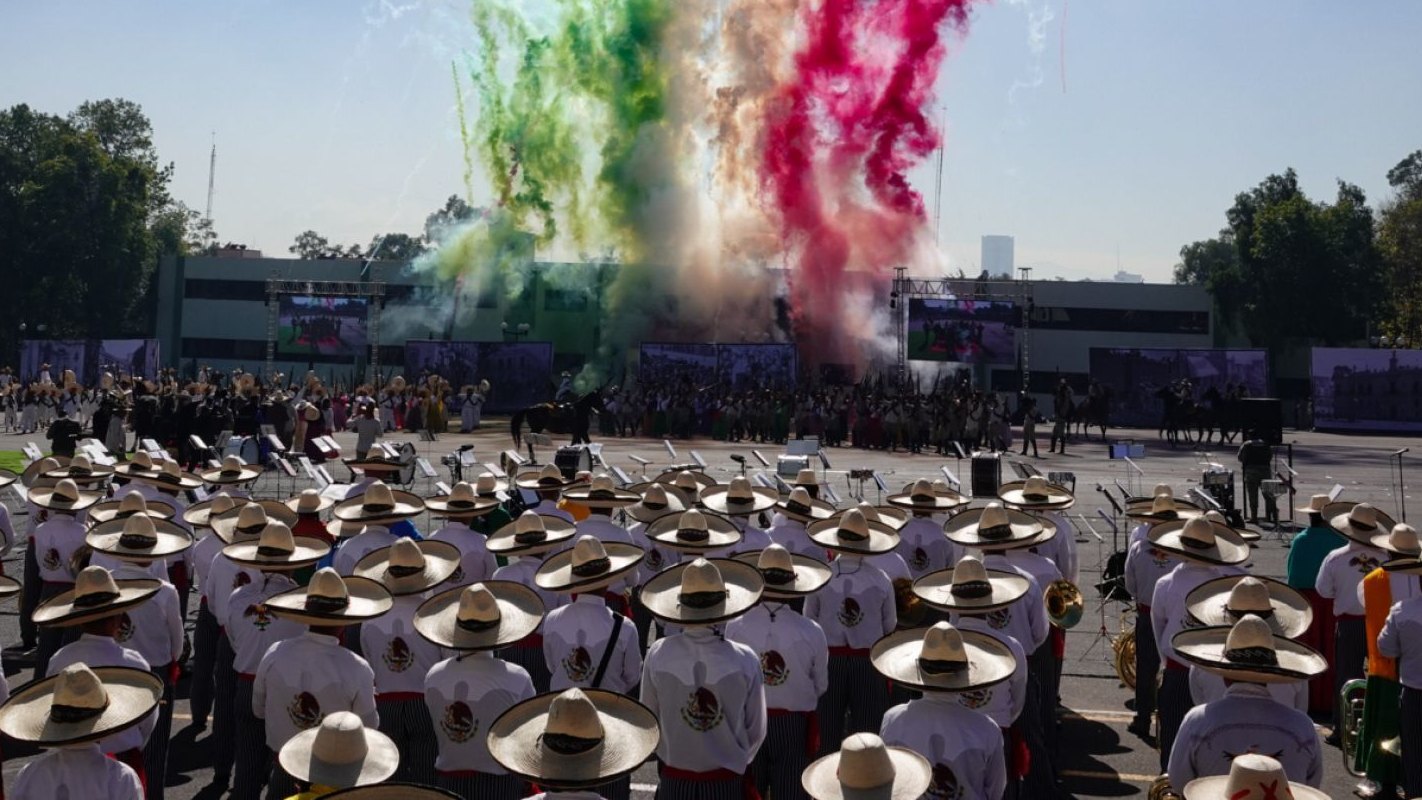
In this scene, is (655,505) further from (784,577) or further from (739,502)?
(784,577)

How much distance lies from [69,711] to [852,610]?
14.9 ft

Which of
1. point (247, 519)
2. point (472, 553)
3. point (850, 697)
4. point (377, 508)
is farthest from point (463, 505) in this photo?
point (850, 697)

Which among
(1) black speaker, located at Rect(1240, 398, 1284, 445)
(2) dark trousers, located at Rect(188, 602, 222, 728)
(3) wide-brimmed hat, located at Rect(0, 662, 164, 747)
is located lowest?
(2) dark trousers, located at Rect(188, 602, 222, 728)

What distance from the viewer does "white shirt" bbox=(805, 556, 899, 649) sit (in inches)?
317

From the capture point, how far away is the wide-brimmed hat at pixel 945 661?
220 inches

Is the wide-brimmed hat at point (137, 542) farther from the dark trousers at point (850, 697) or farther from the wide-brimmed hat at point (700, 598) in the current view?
the dark trousers at point (850, 697)

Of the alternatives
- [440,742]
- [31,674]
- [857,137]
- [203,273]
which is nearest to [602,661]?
[440,742]

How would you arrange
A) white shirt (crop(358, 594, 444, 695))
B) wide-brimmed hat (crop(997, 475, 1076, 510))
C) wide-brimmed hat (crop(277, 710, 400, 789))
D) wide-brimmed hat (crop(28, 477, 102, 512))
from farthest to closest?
wide-brimmed hat (crop(997, 475, 1076, 510)) < wide-brimmed hat (crop(28, 477, 102, 512)) < white shirt (crop(358, 594, 444, 695)) < wide-brimmed hat (crop(277, 710, 400, 789))

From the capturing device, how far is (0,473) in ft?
42.0

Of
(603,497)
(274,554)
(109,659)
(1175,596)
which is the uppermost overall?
(603,497)

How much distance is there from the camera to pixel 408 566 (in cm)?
754

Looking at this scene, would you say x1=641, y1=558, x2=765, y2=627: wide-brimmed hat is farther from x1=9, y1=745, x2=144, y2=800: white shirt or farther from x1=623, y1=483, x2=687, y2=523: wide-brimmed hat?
x1=623, y1=483, x2=687, y2=523: wide-brimmed hat

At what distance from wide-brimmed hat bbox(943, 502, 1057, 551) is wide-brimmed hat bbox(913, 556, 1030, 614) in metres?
1.12

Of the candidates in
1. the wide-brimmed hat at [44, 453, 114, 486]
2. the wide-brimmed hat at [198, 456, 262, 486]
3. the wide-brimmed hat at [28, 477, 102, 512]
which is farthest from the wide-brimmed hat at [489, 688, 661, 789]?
the wide-brimmed hat at [44, 453, 114, 486]
